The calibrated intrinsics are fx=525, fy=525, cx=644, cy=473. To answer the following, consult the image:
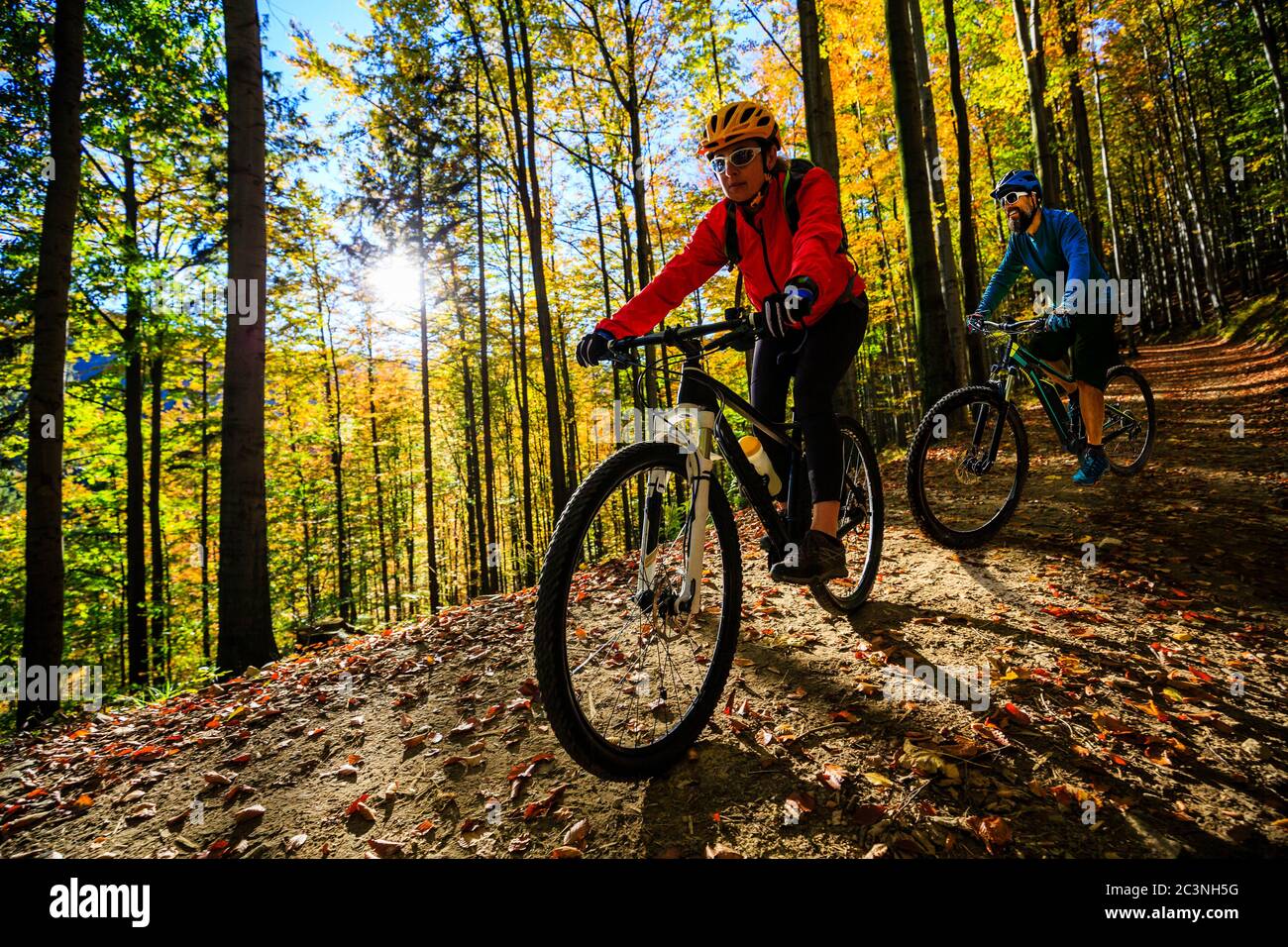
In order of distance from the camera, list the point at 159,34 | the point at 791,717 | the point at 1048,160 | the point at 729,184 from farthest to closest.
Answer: the point at 1048,160 < the point at 159,34 < the point at 729,184 < the point at 791,717

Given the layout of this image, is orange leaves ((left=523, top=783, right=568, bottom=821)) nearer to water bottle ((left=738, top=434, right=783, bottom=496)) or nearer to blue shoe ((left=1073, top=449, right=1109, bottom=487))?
water bottle ((left=738, top=434, right=783, bottom=496))

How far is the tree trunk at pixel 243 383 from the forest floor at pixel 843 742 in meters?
1.50

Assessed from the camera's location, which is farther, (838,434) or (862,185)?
(862,185)

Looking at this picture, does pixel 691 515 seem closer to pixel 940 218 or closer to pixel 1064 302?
pixel 1064 302

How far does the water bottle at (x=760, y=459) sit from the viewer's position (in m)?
2.96

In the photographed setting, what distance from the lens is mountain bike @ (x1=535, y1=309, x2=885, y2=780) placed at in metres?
1.97

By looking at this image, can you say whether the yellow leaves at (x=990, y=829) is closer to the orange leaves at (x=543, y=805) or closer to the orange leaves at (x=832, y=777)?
the orange leaves at (x=832, y=777)

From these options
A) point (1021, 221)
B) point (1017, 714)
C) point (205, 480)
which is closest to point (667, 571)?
point (1017, 714)

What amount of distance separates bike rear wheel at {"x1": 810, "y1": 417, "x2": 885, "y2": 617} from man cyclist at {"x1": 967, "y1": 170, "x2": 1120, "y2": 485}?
78.5 inches

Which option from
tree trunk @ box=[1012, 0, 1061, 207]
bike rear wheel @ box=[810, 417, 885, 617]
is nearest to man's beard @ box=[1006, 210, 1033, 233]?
bike rear wheel @ box=[810, 417, 885, 617]
